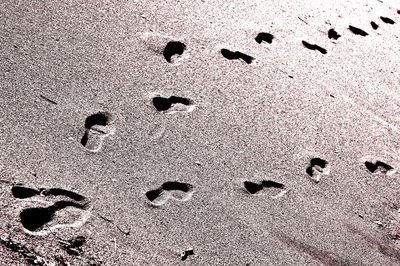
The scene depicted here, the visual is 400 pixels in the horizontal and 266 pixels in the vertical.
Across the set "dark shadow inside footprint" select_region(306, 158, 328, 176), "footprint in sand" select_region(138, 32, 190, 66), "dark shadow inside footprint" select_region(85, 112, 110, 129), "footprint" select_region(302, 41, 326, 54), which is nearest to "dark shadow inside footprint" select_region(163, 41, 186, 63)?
"footprint in sand" select_region(138, 32, 190, 66)

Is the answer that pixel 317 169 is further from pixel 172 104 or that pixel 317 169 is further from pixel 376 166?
pixel 172 104

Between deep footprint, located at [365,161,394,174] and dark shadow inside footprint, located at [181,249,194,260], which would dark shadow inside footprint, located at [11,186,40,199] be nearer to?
dark shadow inside footprint, located at [181,249,194,260]

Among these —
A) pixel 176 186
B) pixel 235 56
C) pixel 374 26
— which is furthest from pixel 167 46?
pixel 374 26

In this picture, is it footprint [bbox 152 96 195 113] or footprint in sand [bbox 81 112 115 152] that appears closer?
footprint in sand [bbox 81 112 115 152]

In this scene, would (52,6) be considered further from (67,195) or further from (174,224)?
(174,224)

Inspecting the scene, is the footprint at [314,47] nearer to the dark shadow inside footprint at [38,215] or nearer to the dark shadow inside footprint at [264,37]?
the dark shadow inside footprint at [264,37]
